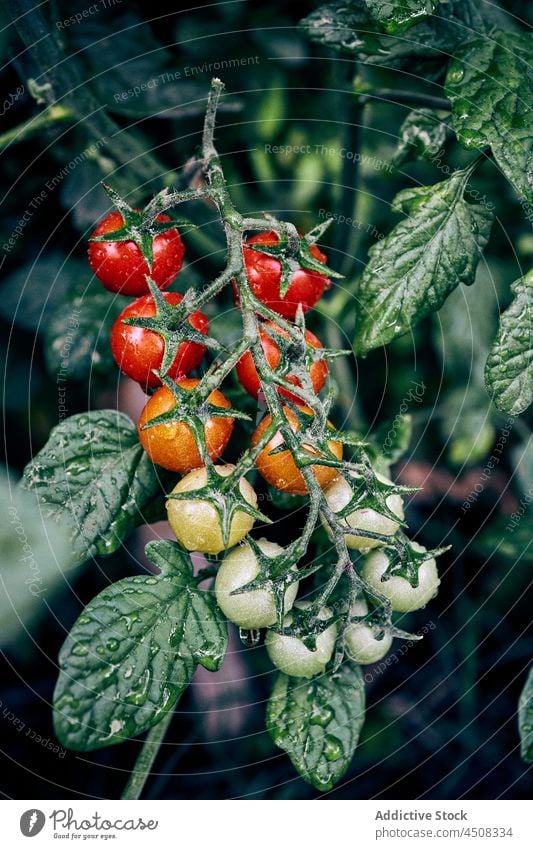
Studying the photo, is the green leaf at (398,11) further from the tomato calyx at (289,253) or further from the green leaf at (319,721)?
the green leaf at (319,721)

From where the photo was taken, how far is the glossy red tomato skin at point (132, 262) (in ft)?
1.83

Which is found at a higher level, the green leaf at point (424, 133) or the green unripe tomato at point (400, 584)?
the green leaf at point (424, 133)

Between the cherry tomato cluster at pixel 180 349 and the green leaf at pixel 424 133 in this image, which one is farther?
the green leaf at pixel 424 133

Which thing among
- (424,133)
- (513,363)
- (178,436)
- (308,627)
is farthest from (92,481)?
(424,133)

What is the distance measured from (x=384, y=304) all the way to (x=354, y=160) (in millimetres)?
266

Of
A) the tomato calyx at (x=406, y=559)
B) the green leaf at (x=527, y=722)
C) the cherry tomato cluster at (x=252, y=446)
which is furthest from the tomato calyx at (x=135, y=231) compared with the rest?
the green leaf at (x=527, y=722)

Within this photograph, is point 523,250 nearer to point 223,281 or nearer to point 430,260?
point 430,260

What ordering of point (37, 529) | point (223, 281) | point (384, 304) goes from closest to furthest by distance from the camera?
point (223, 281) → point (384, 304) → point (37, 529)

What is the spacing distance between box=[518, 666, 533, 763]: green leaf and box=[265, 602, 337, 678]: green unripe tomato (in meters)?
0.23

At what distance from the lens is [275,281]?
0.55m

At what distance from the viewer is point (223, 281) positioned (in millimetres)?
457

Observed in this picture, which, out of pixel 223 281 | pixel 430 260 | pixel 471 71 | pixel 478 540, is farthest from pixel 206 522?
pixel 478 540

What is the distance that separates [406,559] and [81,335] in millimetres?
430

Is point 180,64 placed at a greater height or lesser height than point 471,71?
greater
